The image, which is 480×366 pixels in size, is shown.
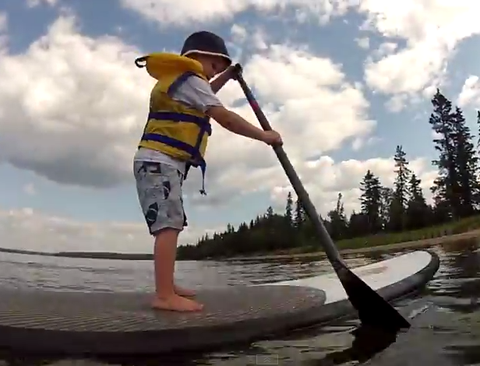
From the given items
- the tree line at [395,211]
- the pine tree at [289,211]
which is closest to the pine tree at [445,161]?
the tree line at [395,211]

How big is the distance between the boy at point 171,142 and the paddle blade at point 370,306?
0.83m

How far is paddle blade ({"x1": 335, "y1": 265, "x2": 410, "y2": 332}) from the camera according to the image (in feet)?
8.82

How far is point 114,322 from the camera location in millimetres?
2369

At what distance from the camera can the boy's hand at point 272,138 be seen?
2.98 meters

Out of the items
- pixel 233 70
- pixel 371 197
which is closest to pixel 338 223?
pixel 371 197

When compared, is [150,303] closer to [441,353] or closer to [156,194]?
[156,194]

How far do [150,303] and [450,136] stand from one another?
47.7 m

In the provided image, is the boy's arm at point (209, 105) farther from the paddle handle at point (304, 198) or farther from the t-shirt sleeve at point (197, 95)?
the paddle handle at point (304, 198)

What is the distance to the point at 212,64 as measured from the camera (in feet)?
10.3

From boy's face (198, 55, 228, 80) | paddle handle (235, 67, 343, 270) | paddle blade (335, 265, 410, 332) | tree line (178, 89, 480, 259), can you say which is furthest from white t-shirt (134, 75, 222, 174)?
tree line (178, 89, 480, 259)

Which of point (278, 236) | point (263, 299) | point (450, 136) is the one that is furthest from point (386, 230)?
point (263, 299)

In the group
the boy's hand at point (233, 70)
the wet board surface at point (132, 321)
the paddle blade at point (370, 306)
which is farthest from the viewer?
the boy's hand at point (233, 70)

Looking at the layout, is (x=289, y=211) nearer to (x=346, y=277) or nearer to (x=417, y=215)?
(x=417, y=215)

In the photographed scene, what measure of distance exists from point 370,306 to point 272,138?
1033mm
